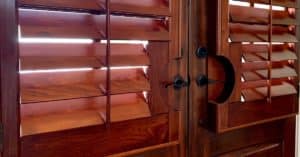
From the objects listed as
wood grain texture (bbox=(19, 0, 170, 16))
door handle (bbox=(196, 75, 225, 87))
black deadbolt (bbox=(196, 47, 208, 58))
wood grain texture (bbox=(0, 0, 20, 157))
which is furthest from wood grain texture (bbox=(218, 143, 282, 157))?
wood grain texture (bbox=(0, 0, 20, 157))

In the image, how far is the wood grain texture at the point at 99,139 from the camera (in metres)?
0.82

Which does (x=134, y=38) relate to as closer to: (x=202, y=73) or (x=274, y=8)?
(x=202, y=73)

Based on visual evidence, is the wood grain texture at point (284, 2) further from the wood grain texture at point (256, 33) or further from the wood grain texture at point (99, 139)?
the wood grain texture at point (99, 139)

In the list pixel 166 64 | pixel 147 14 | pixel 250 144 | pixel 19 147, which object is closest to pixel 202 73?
pixel 166 64

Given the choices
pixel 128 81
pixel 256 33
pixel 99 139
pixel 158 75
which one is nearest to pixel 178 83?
pixel 158 75

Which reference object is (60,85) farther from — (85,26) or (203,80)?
(203,80)

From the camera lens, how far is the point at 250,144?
4.31 ft

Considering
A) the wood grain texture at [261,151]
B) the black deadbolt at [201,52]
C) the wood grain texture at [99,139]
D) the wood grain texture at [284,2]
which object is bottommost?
the wood grain texture at [261,151]

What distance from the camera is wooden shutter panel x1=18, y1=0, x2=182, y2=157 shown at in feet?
2.57

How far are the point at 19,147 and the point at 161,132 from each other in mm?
447

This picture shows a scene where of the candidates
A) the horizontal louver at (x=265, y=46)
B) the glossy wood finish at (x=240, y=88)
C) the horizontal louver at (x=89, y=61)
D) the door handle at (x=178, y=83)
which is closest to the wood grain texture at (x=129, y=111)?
the horizontal louver at (x=89, y=61)

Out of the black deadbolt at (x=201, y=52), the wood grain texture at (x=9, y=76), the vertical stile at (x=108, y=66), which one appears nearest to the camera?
the wood grain texture at (x=9, y=76)

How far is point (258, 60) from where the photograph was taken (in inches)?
48.6

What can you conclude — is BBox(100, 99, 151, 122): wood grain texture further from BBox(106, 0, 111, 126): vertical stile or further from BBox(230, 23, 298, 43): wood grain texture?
BBox(230, 23, 298, 43): wood grain texture
